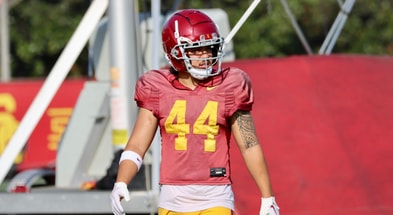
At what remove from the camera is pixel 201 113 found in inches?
213

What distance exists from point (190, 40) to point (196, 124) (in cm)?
39

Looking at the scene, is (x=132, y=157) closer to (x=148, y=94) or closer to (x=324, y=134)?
(x=148, y=94)

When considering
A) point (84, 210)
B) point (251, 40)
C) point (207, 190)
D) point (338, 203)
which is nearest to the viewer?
point (207, 190)

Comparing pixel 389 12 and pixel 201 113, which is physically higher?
pixel 201 113

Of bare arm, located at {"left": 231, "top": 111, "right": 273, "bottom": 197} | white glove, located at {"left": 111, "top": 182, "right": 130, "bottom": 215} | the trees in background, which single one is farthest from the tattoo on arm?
the trees in background

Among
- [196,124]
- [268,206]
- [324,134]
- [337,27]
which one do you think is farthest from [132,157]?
[337,27]

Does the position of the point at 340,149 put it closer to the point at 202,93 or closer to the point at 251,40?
the point at 202,93

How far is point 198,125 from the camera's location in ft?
17.7

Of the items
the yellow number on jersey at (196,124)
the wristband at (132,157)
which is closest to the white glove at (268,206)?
the yellow number on jersey at (196,124)

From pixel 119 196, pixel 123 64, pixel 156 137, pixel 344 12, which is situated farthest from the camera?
pixel 344 12

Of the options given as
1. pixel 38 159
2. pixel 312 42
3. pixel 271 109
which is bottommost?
pixel 312 42

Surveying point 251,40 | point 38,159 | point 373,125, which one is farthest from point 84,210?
point 251,40

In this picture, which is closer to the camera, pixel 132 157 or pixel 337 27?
pixel 132 157

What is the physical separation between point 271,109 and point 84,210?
1443mm
